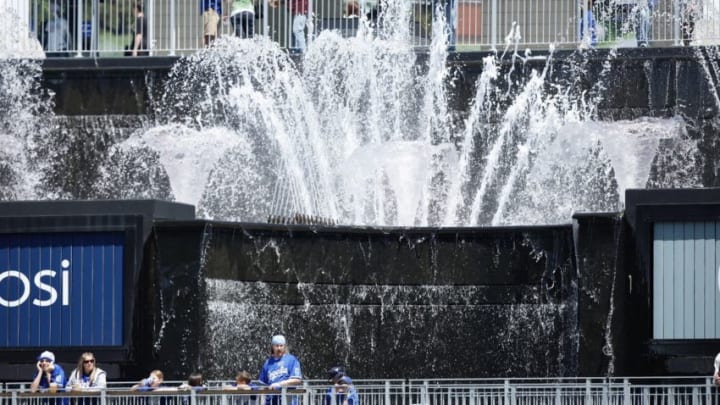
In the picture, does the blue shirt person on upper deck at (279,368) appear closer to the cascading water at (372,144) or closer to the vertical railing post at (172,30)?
the cascading water at (372,144)

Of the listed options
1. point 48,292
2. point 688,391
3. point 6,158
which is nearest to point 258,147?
point 6,158

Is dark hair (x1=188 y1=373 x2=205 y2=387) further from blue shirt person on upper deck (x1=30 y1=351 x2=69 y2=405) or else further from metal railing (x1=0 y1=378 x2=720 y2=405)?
blue shirt person on upper deck (x1=30 y1=351 x2=69 y2=405)

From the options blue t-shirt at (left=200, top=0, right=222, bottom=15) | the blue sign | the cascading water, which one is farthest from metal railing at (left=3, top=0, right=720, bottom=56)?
the blue sign

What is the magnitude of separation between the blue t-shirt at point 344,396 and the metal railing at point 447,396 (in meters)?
0.02

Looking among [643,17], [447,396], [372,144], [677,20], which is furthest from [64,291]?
[677,20]

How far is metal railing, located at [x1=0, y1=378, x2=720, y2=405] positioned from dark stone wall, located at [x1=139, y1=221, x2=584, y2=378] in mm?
2918

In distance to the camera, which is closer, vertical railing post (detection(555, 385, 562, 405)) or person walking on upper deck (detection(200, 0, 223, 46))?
vertical railing post (detection(555, 385, 562, 405))

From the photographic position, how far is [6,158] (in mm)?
33844

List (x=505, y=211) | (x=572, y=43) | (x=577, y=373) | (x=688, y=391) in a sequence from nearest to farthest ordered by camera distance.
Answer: (x=688, y=391)
(x=577, y=373)
(x=505, y=211)
(x=572, y=43)

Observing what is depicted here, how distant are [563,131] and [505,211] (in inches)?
61.0

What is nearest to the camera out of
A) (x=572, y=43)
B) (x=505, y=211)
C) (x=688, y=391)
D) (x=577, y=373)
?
(x=688, y=391)

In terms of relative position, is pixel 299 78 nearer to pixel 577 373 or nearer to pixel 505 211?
pixel 505 211

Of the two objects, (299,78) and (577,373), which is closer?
(577,373)

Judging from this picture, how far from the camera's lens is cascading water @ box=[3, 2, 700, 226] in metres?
32.5
